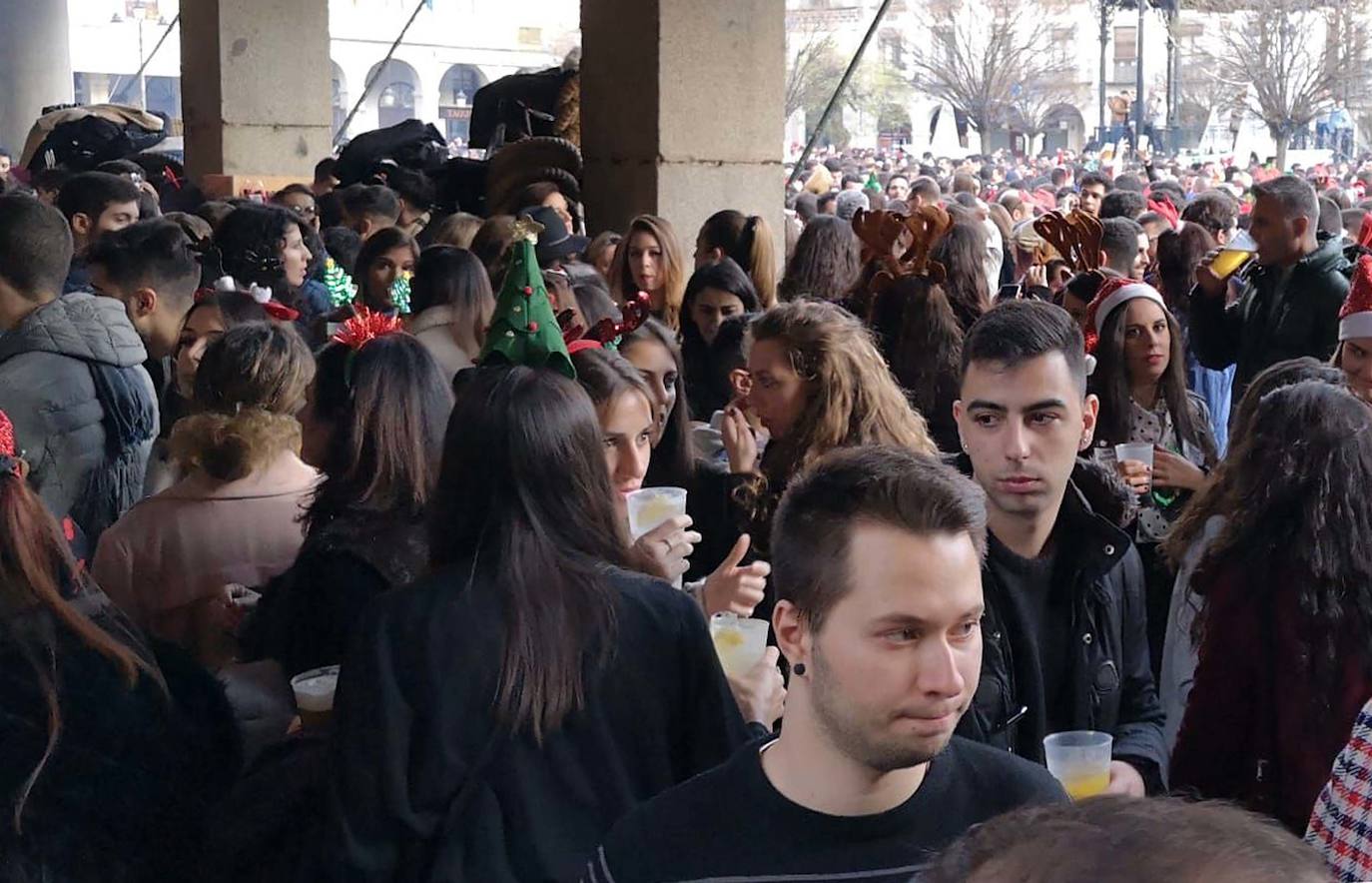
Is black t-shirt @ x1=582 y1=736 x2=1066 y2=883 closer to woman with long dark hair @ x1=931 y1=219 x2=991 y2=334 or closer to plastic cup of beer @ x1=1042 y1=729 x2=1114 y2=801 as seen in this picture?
plastic cup of beer @ x1=1042 y1=729 x2=1114 y2=801

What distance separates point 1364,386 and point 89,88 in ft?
260

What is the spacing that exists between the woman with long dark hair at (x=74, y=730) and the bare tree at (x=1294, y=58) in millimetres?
40983

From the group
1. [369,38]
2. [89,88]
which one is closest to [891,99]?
[369,38]

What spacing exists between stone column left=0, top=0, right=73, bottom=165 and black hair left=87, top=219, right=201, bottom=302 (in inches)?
763

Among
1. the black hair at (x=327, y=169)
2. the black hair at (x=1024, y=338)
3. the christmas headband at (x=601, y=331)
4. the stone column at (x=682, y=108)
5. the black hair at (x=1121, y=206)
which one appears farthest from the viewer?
the black hair at (x=327, y=169)

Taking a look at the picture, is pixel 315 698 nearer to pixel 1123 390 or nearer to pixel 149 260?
pixel 1123 390

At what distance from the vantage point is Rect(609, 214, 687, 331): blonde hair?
8.40 metres

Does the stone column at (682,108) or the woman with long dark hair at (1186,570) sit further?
the stone column at (682,108)

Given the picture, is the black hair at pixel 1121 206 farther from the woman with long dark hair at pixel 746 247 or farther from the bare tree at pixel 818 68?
the bare tree at pixel 818 68

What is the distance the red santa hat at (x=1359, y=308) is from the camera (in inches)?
216

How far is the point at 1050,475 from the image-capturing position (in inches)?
138

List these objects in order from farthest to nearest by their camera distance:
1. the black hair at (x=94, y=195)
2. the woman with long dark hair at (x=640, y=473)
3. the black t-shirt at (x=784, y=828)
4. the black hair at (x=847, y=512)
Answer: the black hair at (x=94, y=195), the woman with long dark hair at (x=640, y=473), the black hair at (x=847, y=512), the black t-shirt at (x=784, y=828)

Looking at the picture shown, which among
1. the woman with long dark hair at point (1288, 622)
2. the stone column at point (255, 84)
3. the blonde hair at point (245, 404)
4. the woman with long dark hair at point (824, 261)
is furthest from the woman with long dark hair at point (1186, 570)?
the stone column at point (255, 84)

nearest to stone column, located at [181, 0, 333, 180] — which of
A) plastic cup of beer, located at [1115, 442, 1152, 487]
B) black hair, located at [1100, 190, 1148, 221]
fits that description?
black hair, located at [1100, 190, 1148, 221]
